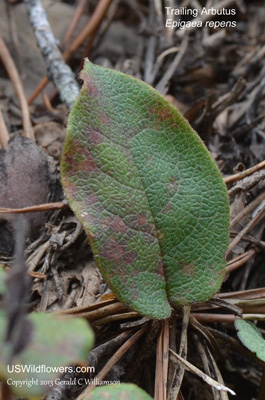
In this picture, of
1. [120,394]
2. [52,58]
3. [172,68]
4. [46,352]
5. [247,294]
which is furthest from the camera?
[172,68]

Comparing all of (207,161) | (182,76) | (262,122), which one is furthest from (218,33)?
(207,161)

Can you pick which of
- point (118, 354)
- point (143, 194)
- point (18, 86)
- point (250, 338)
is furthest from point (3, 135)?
point (250, 338)

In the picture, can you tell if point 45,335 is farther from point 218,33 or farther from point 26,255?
point 218,33

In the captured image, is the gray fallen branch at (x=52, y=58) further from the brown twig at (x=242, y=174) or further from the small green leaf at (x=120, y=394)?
the small green leaf at (x=120, y=394)

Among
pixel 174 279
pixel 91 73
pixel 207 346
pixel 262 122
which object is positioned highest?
pixel 91 73

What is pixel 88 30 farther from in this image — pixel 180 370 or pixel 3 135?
pixel 180 370

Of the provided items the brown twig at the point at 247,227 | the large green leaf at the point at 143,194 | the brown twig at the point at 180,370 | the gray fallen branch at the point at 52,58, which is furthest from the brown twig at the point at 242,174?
the gray fallen branch at the point at 52,58
